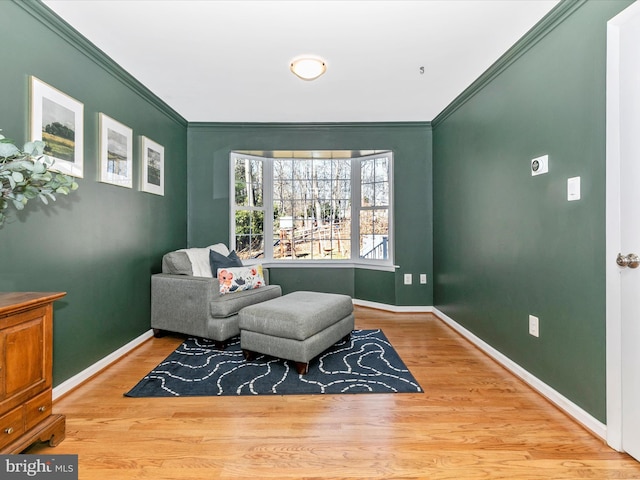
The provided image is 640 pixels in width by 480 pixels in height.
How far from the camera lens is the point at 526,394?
6.95 ft

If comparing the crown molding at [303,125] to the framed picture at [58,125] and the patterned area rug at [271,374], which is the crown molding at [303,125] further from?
the patterned area rug at [271,374]

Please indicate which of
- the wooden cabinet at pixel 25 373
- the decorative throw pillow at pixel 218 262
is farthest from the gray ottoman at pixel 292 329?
the wooden cabinet at pixel 25 373

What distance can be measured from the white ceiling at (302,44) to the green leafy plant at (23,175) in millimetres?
1194

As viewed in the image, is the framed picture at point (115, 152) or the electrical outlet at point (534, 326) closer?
the electrical outlet at point (534, 326)

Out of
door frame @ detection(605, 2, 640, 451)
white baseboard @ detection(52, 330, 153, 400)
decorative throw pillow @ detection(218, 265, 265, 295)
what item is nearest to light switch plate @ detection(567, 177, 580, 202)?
door frame @ detection(605, 2, 640, 451)

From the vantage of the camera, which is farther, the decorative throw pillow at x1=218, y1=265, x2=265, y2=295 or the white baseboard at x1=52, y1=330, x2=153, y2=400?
the decorative throw pillow at x1=218, y1=265, x2=265, y2=295

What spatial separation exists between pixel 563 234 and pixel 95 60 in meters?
3.43

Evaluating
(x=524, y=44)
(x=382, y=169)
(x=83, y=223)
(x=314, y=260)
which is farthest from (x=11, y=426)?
(x=382, y=169)

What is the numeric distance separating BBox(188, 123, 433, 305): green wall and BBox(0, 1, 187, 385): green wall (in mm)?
696

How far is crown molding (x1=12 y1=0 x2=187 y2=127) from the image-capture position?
190 cm

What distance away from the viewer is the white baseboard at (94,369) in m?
2.10

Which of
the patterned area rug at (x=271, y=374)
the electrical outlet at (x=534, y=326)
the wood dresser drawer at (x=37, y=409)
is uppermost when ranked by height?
the electrical outlet at (x=534, y=326)

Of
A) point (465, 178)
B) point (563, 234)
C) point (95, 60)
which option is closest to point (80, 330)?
point (95, 60)

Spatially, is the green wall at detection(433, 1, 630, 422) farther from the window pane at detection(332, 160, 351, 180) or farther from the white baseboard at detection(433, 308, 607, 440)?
the window pane at detection(332, 160, 351, 180)
